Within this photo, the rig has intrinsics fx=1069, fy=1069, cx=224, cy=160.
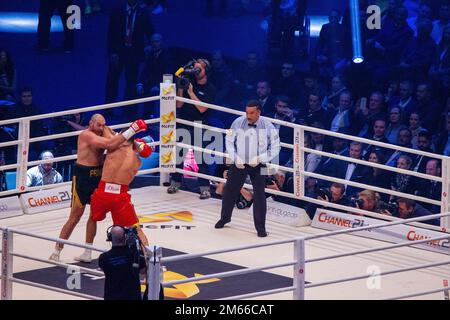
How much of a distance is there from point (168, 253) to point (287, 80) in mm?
4060

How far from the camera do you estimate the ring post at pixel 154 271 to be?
24.2ft

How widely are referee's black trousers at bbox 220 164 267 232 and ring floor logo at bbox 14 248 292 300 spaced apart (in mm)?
962

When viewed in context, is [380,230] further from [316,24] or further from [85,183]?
[316,24]

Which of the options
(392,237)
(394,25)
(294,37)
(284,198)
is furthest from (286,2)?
(392,237)

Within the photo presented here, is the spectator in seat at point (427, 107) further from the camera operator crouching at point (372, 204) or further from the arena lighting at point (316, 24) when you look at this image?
the arena lighting at point (316, 24)

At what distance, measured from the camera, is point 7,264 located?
8555mm

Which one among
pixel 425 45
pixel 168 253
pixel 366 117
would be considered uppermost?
pixel 425 45

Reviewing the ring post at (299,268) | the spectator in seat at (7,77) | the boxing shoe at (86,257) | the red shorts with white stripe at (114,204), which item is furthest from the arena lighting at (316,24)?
the ring post at (299,268)

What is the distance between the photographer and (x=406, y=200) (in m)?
11.5

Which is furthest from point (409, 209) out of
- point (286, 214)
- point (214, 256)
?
point (214, 256)

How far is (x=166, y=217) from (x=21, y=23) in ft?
13.9

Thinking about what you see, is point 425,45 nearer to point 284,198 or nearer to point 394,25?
point 394,25

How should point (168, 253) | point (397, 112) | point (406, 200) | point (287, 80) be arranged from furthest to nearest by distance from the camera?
1. point (287, 80)
2. point (397, 112)
3. point (406, 200)
4. point (168, 253)

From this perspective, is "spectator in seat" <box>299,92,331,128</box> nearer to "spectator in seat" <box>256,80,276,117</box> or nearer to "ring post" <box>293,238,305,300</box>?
"spectator in seat" <box>256,80,276,117</box>
